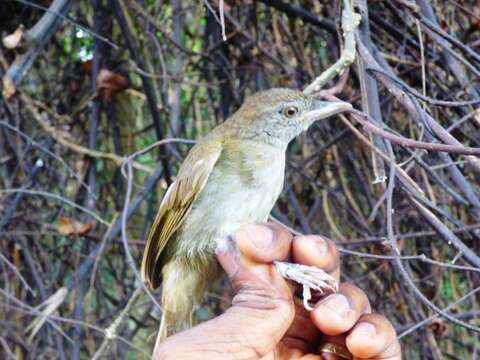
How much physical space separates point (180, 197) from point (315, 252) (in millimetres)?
905

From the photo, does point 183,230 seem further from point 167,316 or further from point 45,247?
point 45,247

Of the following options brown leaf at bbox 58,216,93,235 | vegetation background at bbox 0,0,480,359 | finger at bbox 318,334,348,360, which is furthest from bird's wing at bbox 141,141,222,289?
brown leaf at bbox 58,216,93,235

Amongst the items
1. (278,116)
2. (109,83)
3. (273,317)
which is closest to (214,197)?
(278,116)

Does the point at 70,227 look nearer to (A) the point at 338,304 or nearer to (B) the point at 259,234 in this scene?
(B) the point at 259,234

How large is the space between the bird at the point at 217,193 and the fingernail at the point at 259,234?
57 centimetres

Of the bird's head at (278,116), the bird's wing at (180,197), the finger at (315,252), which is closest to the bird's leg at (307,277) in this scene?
the finger at (315,252)

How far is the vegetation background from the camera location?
4.12m

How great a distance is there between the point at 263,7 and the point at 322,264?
2430 millimetres

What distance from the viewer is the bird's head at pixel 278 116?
10.8 feet

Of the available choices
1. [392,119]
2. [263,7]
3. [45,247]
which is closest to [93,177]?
[45,247]

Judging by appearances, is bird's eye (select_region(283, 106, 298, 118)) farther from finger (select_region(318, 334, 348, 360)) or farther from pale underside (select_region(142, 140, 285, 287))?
finger (select_region(318, 334, 348, 360))

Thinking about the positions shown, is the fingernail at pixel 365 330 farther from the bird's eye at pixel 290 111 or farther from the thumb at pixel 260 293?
the bird's eye at pixel 290 111

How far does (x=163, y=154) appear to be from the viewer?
4516mm

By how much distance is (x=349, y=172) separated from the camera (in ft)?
15.1
